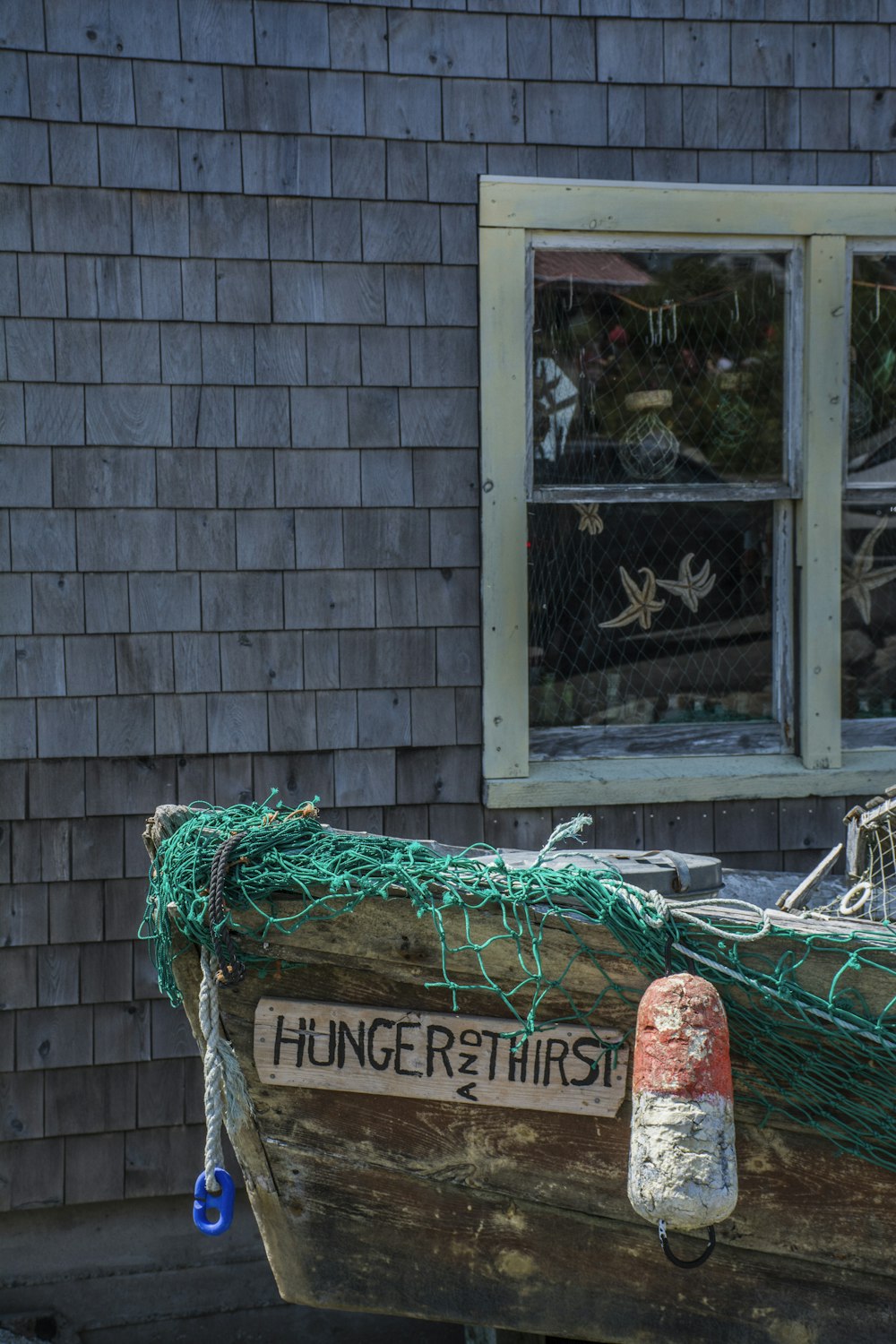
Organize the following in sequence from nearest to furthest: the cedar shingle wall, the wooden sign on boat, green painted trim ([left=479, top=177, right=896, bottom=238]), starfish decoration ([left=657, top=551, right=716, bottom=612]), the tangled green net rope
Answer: the tangled green net rope
the wooden sign on boat
the cedar shingle wall
green painted trim ([left=479, top=177, right=896, bottom=238])
starfish decoration ([left=657, top=551, right=716, bottom=612])

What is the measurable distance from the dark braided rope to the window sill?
156 cm

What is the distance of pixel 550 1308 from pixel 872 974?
981mm

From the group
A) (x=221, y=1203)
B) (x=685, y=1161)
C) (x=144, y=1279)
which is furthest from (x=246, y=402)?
(x=144, y=1279)

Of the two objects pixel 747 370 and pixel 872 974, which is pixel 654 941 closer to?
pixel 872 974

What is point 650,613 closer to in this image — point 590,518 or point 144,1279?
point 590,518

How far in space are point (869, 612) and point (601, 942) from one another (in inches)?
86.0

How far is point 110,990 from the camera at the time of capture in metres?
3.59

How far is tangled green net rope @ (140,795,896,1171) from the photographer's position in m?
2.12

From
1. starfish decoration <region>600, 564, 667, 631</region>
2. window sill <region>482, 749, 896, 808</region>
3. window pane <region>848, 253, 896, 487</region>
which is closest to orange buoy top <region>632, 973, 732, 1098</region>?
window sill <region>482, 749, 896, 808</region>

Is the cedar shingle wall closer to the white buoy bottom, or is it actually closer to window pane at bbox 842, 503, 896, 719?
window pane at bbox 842, 503, 896, 719

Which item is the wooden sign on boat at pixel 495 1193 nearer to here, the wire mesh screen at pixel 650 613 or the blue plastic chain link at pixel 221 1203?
the blue plastic chain link at pixel 221 1203

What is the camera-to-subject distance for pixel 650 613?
151 inches

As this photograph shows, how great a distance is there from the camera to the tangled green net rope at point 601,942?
2.12m

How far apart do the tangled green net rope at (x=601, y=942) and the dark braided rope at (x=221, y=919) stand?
0.5 inches
